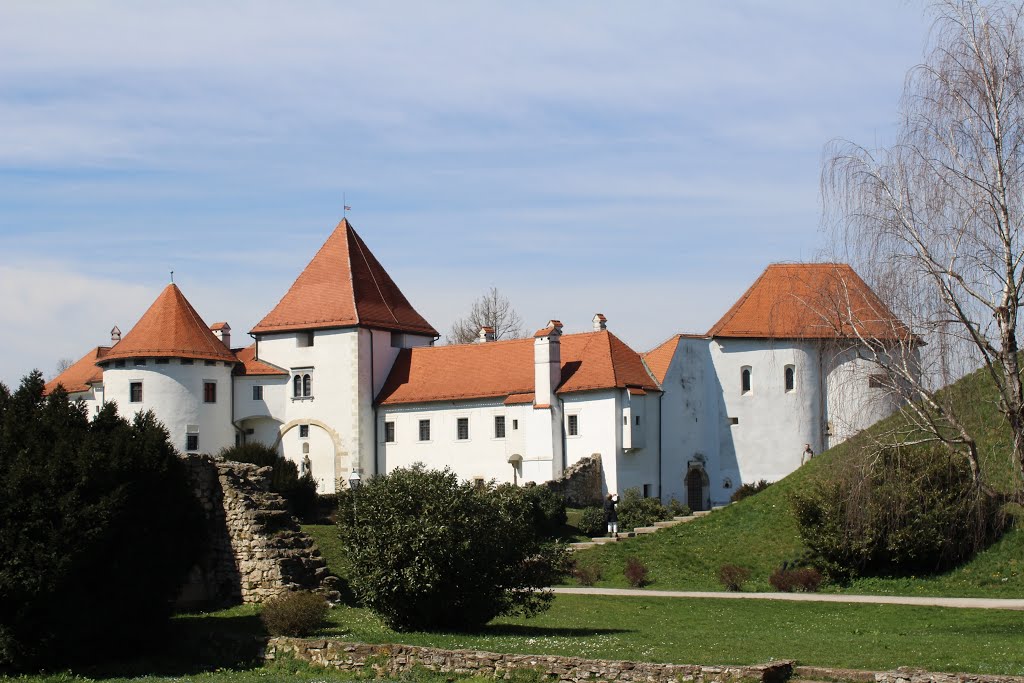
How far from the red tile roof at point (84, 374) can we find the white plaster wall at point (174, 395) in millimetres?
6513

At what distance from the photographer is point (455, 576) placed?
2222 centimetres

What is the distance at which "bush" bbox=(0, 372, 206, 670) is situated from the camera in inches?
843

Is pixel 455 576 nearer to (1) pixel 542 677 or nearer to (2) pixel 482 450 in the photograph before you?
(1) pixel 542 677

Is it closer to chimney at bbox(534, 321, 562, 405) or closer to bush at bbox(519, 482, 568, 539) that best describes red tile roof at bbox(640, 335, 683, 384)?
chimney at bbox(534, 321, 562, 405)

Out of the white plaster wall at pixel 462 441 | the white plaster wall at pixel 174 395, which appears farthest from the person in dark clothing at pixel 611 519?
the white plaster wall at pixel 174 395

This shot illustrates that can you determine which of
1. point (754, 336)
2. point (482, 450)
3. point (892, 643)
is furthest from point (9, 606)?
point (754, 336)

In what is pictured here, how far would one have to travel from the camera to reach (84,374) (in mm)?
69312

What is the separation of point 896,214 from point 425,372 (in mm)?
41840

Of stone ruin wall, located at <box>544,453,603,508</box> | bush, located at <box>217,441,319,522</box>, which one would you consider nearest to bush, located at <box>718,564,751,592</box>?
bush, located at <box>217,441,319,522</box>

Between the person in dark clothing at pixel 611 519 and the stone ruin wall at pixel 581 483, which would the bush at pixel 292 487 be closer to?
the stone ruin wall at pixel 581 483

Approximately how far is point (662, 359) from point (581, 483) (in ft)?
26.6

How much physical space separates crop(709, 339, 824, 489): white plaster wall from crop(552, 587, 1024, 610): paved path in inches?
990

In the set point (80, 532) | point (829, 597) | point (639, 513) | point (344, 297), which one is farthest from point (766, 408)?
point (80, 532)

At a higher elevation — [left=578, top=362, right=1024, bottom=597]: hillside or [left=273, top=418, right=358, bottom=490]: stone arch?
[left=273, top=418, right=358, bottom=490]: stone arch
